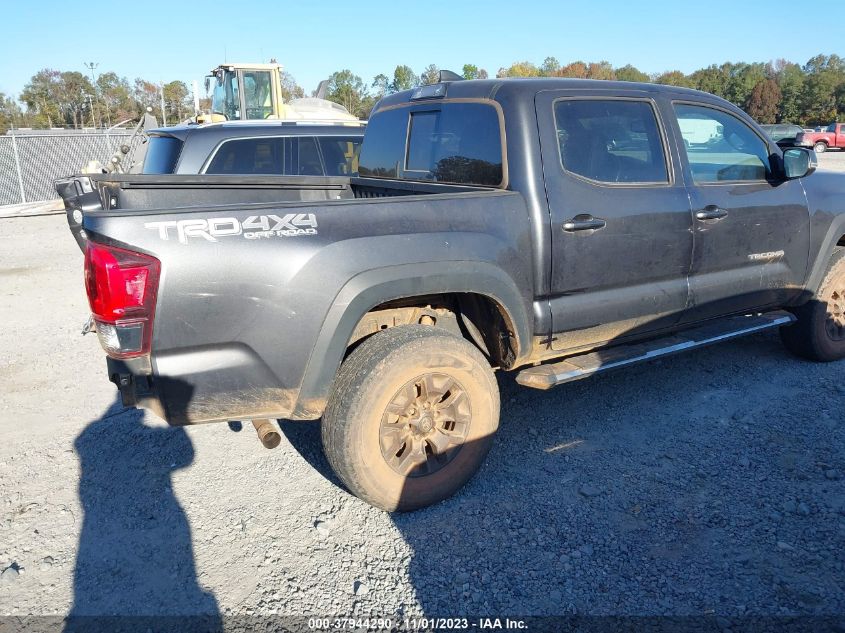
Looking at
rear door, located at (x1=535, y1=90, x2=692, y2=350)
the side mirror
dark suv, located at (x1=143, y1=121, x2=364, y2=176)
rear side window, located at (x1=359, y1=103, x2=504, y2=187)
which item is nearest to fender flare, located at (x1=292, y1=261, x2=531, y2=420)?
rear door, located at (x1=535, y1=90, x2=692, y2=350)

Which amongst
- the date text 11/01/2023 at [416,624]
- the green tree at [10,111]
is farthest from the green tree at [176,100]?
the date text 11/01/2023 at [416,624]

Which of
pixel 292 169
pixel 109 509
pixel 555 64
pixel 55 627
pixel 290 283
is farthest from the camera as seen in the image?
pixel 555 64

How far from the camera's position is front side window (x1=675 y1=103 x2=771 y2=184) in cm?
412

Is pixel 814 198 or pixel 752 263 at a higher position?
pixel 814 198

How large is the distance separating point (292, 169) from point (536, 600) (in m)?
5.96

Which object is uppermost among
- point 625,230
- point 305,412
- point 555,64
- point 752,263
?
point 555,64

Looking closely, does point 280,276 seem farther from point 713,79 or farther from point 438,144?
point 713,79

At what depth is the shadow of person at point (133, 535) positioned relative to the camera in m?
2.65

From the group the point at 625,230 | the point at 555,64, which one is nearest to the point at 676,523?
the point at 625,230

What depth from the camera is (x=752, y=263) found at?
435 cm

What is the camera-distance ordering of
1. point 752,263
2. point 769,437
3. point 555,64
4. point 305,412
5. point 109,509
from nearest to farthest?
point 305,412 < point 109,509 < point 769,437 < point 752,263 < point 555,64

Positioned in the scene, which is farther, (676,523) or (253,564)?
(676,523)

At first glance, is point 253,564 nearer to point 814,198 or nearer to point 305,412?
point 305,412

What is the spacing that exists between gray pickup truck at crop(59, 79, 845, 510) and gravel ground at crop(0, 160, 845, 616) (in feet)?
1.22
